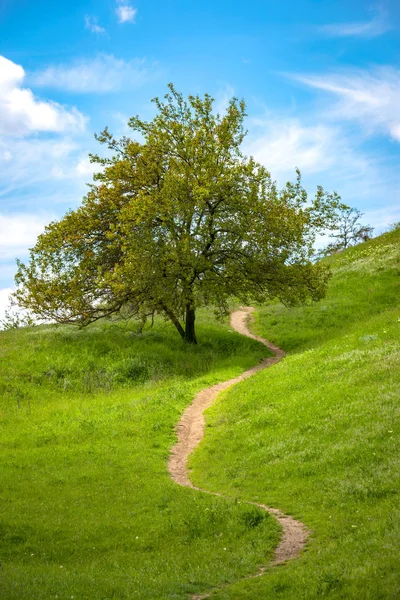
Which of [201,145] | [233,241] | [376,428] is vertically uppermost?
[201,145]

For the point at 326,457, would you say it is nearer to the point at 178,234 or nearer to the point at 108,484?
the point at 108,484

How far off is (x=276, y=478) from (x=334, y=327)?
967 inches

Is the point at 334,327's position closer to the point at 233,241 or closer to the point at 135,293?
the point at 233,241

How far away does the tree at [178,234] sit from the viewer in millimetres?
32656

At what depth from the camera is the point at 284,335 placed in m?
40.2

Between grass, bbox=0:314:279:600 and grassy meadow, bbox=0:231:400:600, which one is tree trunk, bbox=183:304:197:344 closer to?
A: grass, bbox=0:314:279:600

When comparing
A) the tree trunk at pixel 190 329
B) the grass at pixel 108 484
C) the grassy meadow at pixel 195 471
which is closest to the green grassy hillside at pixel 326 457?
the grassy meadow at pixel 195 471

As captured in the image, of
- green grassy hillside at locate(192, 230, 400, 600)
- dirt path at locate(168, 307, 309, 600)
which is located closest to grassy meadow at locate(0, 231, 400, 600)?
green grassy hillside at locate(192, 230, 400, 600)

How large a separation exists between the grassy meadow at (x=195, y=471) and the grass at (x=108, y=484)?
0.06 meters

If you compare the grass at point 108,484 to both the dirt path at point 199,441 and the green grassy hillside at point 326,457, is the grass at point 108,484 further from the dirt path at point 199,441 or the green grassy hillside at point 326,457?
the green grassy hillside at point 326,457

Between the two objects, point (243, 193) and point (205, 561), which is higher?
point (243, 193)

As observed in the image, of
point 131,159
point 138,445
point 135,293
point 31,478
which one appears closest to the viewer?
point 31,478

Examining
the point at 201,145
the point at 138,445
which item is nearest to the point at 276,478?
the point at 138,445

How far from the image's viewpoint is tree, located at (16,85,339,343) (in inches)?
1286
